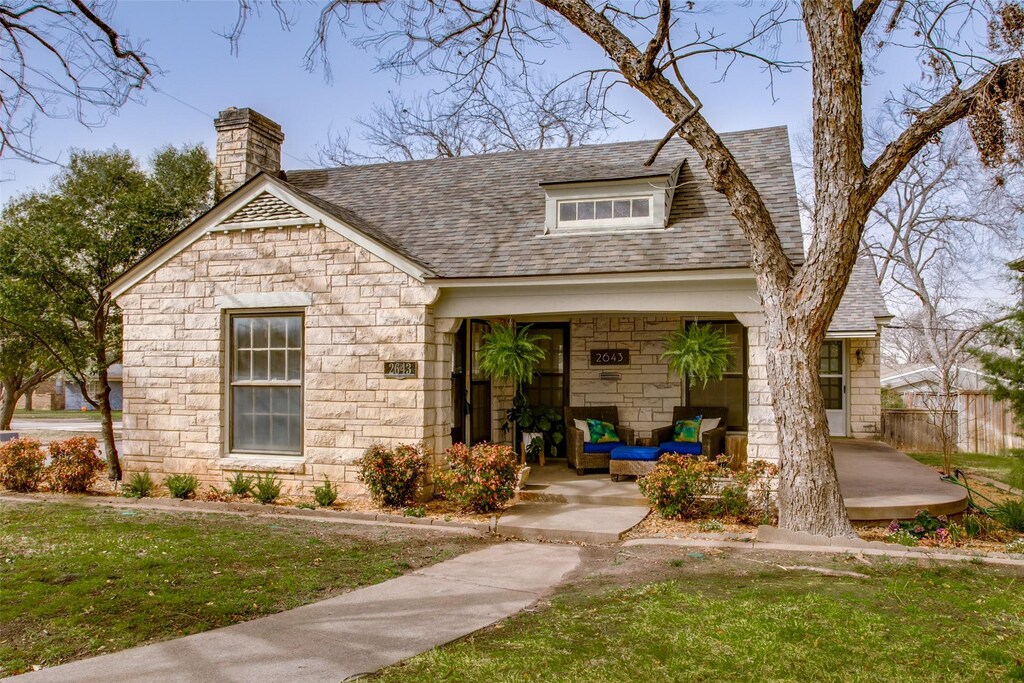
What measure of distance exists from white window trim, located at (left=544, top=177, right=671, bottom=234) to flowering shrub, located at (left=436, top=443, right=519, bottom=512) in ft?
11.1

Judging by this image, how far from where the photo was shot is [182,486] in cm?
976

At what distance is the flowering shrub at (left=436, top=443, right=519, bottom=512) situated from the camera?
28.2 ft

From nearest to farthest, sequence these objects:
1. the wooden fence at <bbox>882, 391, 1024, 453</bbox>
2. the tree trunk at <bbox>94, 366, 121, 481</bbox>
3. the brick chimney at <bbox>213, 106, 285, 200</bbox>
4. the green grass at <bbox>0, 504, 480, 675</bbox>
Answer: the green grass at <bbox>0, 504, 480, 675</bbox> → the tree trunk at <bbox>94, 366, 121, 481</bbox> → the brick chimney at <bbox>213, 106, 285, 200</bbox> → the wooden fence at <bbox>882, 391, 1024, 453</bbox>

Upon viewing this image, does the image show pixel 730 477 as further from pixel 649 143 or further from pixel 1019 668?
pixel 649 143

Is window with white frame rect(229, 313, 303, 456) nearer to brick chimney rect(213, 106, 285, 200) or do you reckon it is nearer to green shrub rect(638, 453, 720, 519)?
brick chimney rect(213, 106, 285, 200)

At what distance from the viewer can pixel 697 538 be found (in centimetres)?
754

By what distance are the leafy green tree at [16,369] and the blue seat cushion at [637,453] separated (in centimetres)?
1814

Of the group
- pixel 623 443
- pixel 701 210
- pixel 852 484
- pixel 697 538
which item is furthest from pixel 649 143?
pixel 697 538

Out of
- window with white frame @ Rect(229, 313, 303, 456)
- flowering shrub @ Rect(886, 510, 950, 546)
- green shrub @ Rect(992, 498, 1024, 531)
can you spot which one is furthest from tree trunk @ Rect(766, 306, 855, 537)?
window with white frame @ Rect(229, 313, 303, 456)

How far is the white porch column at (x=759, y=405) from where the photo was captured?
27.8 feet

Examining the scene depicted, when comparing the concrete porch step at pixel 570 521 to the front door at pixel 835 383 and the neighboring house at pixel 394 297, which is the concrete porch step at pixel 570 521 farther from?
the front door at pixel 835 383

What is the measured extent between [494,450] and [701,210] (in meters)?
4.34

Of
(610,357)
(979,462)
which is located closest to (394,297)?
(610,357)

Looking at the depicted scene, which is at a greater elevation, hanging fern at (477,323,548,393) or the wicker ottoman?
hanging fern at (477,323,548,393)
